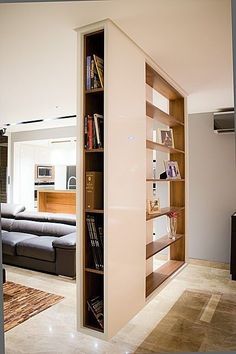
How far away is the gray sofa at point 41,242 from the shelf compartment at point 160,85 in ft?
6.94

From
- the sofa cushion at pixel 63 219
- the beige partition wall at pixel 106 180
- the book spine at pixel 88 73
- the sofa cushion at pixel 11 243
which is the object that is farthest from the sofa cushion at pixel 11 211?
the book spine at pixel 88 73

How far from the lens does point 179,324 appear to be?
240 centimetres

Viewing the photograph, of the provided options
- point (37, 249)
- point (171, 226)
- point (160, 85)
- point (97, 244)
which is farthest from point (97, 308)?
point (160, 85)

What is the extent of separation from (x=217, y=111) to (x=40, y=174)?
187 inches

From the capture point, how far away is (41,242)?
12.3 ft

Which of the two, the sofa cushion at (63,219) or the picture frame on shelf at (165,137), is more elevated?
the picture frame on shelf at (165,137)

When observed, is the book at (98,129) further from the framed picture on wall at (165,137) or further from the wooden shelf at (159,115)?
the framed picture on wall at (165,137)

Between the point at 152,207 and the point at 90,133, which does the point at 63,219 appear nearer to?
the point at 152,207

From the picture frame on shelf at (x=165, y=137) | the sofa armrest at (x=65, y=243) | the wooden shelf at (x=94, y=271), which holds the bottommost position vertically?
Result: the sofa armrest at (x=65, y=243)

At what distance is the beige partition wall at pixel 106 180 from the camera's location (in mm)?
2033

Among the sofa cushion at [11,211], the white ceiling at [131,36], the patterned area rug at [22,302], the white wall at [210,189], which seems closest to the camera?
the white ceiling at [131,36]

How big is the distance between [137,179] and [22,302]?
1750mm

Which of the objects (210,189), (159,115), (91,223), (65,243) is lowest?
(65,243)

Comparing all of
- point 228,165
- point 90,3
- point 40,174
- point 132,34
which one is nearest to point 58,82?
point 132,34
